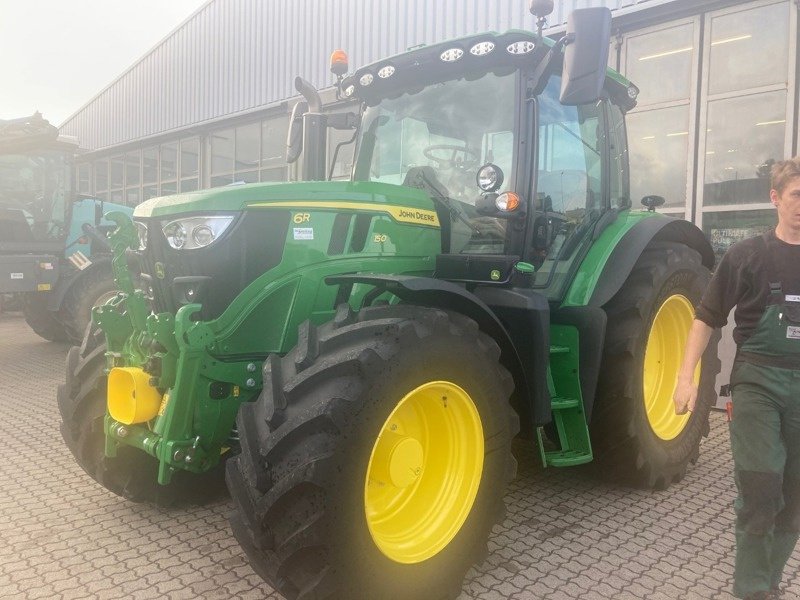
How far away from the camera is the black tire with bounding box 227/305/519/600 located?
1.98 m

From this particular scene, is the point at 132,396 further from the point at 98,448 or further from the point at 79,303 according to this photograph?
the point at 79,303

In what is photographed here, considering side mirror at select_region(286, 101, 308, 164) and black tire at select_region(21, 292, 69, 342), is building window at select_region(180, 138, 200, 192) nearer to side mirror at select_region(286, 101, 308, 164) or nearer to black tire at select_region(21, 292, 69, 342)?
black tire at select_region(21, 292, 69, 342)

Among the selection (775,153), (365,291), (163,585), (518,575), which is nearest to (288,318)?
(365,291)

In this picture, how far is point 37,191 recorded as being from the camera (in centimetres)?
856

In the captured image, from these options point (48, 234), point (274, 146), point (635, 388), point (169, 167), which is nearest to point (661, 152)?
point (635, 388)

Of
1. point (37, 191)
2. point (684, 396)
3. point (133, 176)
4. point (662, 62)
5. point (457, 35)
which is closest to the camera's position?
point (684, 396)

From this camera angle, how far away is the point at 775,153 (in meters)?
6.89

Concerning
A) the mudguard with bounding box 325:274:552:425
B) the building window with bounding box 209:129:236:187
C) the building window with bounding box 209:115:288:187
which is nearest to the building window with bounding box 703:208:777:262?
the mudguard with bounding box 325:274:552:425

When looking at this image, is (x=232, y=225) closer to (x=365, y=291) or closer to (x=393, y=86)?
(x=365, y=291)

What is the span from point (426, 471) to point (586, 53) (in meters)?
1.86

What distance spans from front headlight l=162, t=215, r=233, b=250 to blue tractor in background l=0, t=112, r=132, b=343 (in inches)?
227

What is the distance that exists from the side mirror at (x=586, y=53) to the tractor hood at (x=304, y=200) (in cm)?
87

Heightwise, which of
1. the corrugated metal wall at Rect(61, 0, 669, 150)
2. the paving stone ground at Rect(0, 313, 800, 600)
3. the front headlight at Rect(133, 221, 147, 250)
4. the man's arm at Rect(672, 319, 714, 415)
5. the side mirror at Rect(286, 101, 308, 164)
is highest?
the corrugated metal wall at Rect(61, 0, 669, 150)

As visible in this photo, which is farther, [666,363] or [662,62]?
[662,62]
